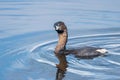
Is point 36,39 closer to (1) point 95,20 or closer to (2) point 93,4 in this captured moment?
(1) point 95,20

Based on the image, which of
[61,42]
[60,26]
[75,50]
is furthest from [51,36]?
[75,50]

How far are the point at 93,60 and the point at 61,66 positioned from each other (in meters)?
1.00

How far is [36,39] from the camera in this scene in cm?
1819

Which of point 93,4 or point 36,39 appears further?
point 93,4

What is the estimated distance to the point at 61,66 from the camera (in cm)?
1523

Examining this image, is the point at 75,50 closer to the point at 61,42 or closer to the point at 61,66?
the point at 61,42

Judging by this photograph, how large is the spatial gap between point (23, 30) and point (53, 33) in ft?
3.91

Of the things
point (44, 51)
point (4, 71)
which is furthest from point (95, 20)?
point (4, 71)

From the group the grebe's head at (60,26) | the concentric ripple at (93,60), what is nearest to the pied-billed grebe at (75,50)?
the grebe's head at (60,26)

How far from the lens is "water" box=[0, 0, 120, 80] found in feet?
46.8

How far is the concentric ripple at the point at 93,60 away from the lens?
1401 centimetres

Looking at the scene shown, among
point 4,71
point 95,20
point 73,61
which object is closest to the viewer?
point 4,71

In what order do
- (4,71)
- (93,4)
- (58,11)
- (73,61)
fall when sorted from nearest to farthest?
(4,71)
(73,61)
(58,11)
(93,4)

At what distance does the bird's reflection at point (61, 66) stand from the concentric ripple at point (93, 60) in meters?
0.14
